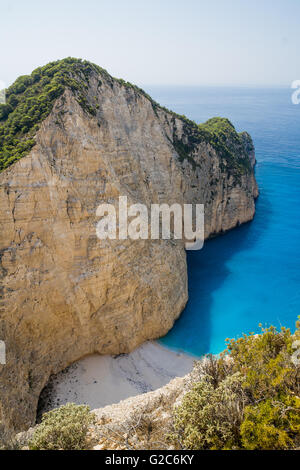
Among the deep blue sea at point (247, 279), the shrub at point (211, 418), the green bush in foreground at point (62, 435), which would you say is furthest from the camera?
the deep blue sea at point (247, 279)

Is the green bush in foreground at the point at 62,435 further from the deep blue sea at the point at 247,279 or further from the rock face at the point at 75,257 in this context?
the deep blue sea at the point at 247,279

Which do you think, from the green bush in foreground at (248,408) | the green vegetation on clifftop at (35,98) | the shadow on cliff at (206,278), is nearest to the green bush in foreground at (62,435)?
the green bush in foreground at (248,408)

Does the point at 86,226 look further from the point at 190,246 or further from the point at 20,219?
the point at 190,246

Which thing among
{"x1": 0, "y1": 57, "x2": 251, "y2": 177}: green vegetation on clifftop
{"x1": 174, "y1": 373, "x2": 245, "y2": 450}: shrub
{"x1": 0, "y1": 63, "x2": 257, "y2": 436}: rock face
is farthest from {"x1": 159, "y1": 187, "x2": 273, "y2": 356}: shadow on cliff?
{"x1": 0, "y1": 57, "x2": 251, "y2": 177}: green vegetation on clifftop

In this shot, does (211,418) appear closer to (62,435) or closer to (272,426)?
(272,426)

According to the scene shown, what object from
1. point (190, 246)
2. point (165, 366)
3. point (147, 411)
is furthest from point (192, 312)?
point (147, 411)

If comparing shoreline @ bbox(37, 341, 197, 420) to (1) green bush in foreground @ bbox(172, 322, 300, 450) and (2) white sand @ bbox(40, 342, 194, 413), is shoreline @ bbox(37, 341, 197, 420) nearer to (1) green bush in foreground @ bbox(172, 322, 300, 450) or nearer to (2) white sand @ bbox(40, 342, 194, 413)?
(2) white sand @ bbox(40, 342, 194, 413)

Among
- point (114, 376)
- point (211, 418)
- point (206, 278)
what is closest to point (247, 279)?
point (206, 278)
